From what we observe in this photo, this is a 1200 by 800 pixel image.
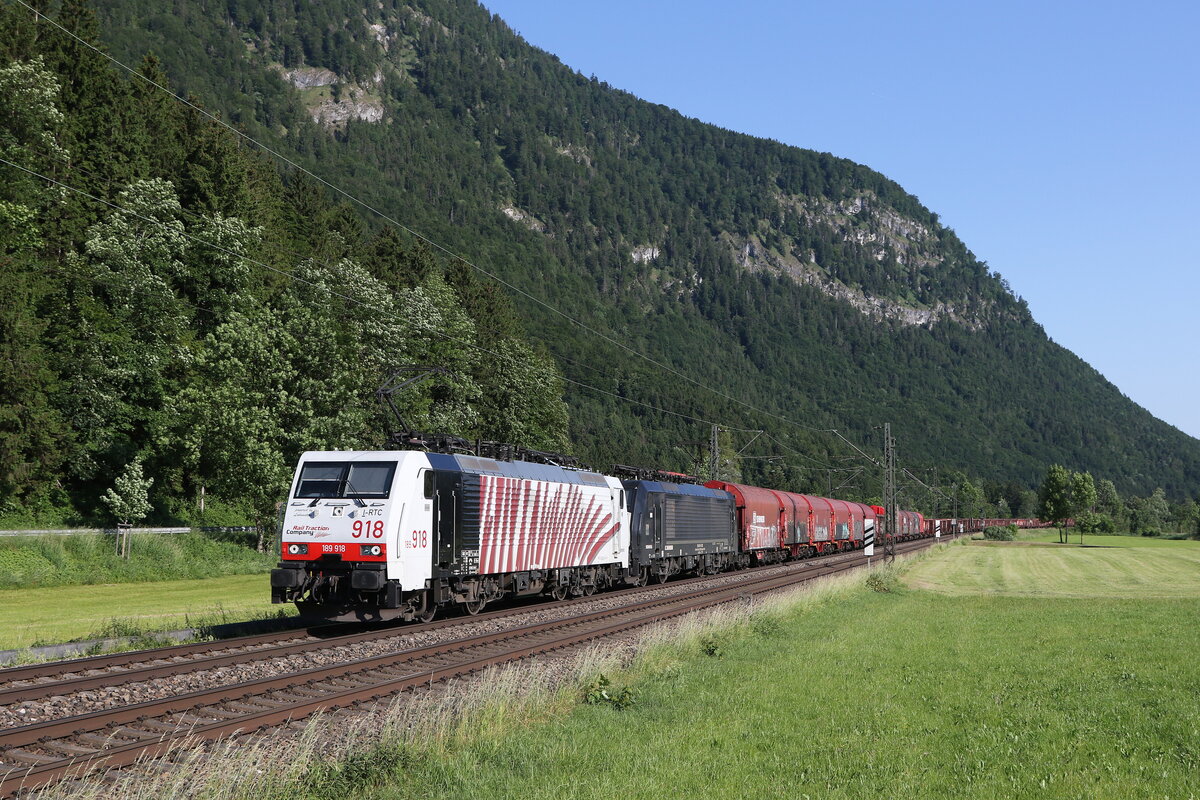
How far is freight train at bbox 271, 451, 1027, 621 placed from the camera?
65.6 feet

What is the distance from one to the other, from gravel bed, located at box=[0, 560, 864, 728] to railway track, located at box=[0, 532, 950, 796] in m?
0.17

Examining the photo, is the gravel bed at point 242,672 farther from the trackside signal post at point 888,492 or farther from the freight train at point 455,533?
the trackside signal post at point 888,492

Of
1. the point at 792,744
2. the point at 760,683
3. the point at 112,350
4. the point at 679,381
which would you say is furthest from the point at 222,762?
the point at 679,381

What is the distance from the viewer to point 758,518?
50.4 meters

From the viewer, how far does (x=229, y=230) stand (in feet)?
165

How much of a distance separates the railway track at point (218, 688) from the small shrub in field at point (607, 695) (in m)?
2.55

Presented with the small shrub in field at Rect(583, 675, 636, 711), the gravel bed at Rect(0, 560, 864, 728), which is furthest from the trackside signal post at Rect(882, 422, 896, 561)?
the small shrub in field at Rect(583, 675, 636, 711)

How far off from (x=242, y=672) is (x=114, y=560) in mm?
23728

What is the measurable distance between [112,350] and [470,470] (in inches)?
1135

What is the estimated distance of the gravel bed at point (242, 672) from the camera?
1243cm

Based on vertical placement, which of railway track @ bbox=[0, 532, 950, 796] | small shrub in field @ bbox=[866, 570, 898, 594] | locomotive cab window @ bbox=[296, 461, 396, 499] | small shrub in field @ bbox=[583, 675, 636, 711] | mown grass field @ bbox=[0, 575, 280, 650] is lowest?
mown grass field @ bbox=[0, 575, 280, 650]

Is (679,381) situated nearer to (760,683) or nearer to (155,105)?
(155,105)

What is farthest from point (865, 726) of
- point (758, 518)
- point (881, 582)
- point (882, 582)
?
point (758, 518)

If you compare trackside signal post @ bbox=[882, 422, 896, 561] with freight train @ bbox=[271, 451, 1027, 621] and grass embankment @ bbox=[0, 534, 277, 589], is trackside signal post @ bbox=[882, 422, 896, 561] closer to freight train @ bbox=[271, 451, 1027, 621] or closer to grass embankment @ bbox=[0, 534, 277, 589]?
freight train @ bbox=[271, 451, 1027, 621]
